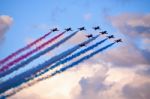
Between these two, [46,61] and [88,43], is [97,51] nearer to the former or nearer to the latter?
[88,43]

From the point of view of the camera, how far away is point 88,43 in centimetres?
8400

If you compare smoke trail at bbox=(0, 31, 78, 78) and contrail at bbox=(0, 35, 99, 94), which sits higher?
smoke trail at bbox=(0, 31, 78, 78)

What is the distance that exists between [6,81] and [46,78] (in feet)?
34.0

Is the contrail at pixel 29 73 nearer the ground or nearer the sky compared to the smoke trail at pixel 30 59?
nearer the ground

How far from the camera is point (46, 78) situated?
79.5 metres

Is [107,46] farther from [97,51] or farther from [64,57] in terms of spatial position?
[64,57]

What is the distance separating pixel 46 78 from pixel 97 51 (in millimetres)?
15331

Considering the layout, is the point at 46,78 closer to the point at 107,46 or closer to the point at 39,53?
the point at 39,53

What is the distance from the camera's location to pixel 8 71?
80250mm

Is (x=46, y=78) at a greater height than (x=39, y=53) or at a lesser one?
lesser

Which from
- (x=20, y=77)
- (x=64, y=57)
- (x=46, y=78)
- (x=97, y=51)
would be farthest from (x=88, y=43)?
(x=20, y=77)

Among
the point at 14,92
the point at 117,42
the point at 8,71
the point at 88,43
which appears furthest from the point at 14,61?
the point at 117,42

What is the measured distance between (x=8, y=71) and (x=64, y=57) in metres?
14.6

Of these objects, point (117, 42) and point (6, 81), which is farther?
point (117, 42)
